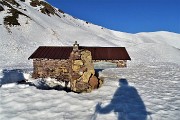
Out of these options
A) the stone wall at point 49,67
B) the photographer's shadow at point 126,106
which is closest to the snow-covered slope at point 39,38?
the stone wall at point 49,67

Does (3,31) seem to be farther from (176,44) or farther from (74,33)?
(176,44)

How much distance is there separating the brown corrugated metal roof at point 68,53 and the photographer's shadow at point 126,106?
14592mm

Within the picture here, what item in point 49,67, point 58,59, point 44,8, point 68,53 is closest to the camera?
point 49,67

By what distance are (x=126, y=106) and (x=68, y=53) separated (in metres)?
17.7

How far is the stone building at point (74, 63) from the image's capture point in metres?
14.1

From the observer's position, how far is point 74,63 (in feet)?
46.7

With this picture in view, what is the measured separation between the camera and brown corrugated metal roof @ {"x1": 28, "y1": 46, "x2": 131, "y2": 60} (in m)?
27.1

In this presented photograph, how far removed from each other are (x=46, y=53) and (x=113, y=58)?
7043 mm

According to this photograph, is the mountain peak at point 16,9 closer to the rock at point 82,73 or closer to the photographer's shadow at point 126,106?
the rock at point 82,73

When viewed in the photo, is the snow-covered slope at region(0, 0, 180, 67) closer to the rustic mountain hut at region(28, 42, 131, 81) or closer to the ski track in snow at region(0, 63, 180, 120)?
the rustic mountain hut at region(28, 42, 131, 81)

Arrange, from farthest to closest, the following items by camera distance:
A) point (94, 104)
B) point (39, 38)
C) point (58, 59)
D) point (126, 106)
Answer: point (39, 38), point (58, 59), point (94, 104), point (126, 106)

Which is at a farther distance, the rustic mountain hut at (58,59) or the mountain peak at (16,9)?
the mountain peak at (16,9)

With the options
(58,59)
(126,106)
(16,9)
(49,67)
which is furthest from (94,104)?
(16,9)

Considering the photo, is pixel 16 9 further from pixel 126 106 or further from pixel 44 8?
pixel 126 106
